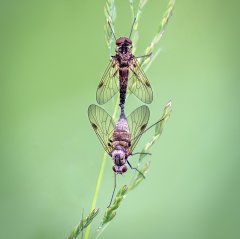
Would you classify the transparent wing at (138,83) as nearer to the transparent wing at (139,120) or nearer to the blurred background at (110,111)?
the transparent wing at (139,120)

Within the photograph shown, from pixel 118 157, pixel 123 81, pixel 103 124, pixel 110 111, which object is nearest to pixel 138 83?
pixel 123 81

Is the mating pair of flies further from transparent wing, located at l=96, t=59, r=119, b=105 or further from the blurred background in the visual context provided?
the blurred background

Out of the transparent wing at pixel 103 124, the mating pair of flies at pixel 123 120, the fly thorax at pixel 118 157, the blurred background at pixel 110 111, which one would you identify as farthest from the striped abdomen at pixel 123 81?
the blurred background at pixel 110 111

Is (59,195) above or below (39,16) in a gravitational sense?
below

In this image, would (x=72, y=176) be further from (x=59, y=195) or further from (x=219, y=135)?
(x=219, y=135)

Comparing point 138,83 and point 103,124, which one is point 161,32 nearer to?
point 138,83

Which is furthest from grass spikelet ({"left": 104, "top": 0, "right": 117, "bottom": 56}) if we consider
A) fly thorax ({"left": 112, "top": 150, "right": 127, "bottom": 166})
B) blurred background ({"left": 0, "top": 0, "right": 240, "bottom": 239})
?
blurred background ({"left": 0, "top": 0, "right": 240, "bottom": 239})

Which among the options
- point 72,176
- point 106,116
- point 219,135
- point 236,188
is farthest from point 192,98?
point 106,116
